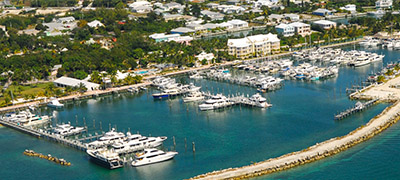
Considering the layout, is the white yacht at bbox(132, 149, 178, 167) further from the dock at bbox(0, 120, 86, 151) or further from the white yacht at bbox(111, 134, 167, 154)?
the dock at bbox(0, 120, 86, 151)

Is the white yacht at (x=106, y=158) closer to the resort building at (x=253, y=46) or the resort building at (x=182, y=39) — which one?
the resort building at (x=253, y=46)

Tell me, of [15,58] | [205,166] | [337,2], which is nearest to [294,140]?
[205,166]

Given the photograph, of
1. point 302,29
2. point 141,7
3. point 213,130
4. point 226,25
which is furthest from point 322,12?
point 213,130

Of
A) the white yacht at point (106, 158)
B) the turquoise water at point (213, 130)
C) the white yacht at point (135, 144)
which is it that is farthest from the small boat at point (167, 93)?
the white yacht at point (106, 158)

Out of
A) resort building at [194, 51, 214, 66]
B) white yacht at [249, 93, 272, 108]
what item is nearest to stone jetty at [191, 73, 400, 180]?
white yacht at [249, 93, 272, 108]

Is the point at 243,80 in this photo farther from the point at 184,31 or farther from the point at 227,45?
the point at 184,31

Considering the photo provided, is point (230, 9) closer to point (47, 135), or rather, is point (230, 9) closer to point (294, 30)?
point (294, 30)
